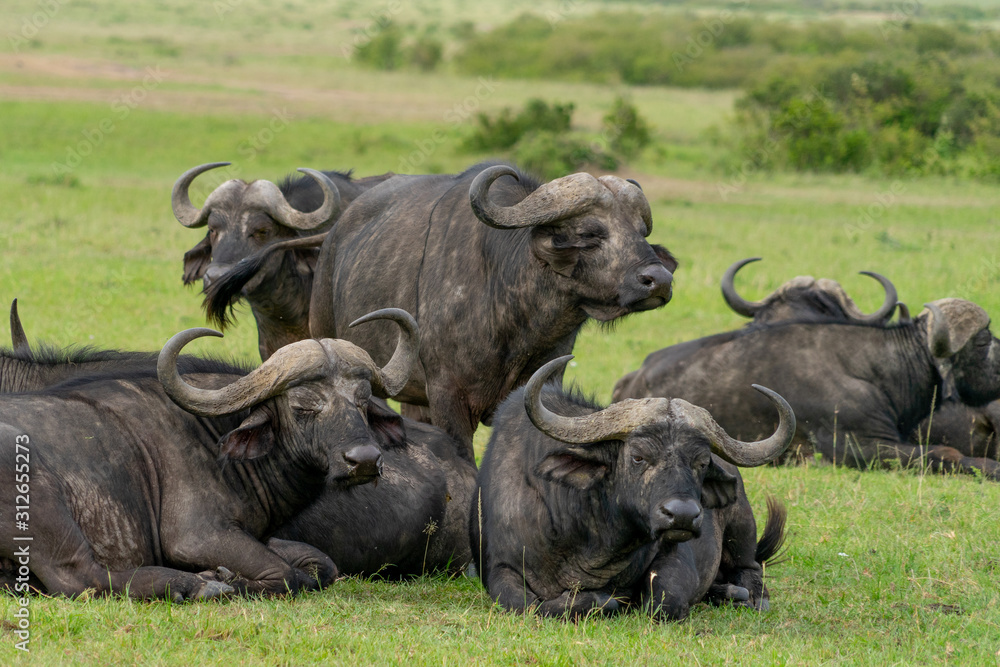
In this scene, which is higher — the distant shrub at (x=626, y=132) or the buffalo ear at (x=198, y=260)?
the distant shrub at (x=626, y=132)

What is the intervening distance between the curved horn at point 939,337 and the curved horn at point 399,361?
204 inches

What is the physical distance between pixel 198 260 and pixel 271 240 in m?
0.73

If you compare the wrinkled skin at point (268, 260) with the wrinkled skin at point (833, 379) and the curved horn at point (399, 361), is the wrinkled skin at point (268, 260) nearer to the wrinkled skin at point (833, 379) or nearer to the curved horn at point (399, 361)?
the wrinkled skin at point (833, 379)

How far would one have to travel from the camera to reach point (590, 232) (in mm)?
6648

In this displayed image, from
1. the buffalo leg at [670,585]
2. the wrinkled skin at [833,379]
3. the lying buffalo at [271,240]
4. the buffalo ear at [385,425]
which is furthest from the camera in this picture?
the wrinkled skin at [833,379]

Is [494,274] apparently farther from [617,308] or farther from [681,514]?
[681,514]

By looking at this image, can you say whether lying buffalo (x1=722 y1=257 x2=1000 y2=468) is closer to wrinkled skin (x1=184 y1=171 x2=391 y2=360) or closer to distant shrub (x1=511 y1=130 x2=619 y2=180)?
wrinkled skin (x1=184 y1=171 x2=391 y2=360)

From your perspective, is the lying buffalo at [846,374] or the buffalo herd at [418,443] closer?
the buffalo herd at [418,443]

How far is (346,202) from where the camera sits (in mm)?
10047

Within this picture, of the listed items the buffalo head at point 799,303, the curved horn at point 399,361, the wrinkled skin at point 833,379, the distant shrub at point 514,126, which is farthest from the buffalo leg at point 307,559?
the distant shrub at point 514,126

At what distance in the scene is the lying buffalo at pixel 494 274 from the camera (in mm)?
6641

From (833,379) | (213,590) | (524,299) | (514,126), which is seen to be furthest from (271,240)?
(514,126)

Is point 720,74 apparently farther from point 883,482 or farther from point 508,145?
point 883,482

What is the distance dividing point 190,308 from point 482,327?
24.5 ft
